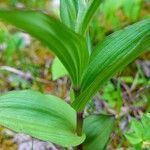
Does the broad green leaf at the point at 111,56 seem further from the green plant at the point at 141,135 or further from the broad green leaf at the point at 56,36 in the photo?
the green plant at the point at 141,135

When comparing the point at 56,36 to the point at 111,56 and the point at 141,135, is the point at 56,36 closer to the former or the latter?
the point at 111,56

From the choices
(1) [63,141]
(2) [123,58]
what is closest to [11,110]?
(1) [63,141]

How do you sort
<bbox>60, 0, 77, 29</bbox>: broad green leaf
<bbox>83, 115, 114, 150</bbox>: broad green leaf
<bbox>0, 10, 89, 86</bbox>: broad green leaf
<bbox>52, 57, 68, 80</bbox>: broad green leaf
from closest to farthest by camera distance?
<bbox>0, 10, 89, 86</bbox>: broad green leaf < <bbox>60, 0, 77, 29</bbox>: broad green leaf < <bbox>83, 115, 114, 150</bbox>: broad green leaf < <bbox>52, 57, 68, 80</bbox>: broad green leaf

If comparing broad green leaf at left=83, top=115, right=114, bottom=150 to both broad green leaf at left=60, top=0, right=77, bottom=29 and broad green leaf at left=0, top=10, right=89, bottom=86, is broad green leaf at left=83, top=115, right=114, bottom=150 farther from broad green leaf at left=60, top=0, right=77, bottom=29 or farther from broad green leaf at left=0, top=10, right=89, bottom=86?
broad green leaf at left=60, top=0, right=77, bottom=29

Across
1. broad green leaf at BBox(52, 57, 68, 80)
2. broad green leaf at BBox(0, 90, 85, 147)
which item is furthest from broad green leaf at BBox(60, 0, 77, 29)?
broad green leaf at BBox(52, 57, 68, 80)

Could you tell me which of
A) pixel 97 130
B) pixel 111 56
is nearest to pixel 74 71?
pixel 111 56

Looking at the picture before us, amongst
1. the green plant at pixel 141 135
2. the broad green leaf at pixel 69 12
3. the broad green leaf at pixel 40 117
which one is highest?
the broad green leaf at pixel 69 12

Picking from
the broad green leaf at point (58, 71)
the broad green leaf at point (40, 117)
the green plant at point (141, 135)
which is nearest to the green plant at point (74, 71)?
the broad green leaf at point (40, 117)

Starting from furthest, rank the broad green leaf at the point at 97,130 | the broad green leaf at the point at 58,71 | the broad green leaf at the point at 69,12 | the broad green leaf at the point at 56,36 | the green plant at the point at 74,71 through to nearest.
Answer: the broad green leaf at the point at 58,71 < the broad green leaf at the point at 97,130 < the broad green leaf at the point at 69,12 < the green plant at the point at 74,71 < the broad green leaf at the point at 56,36
